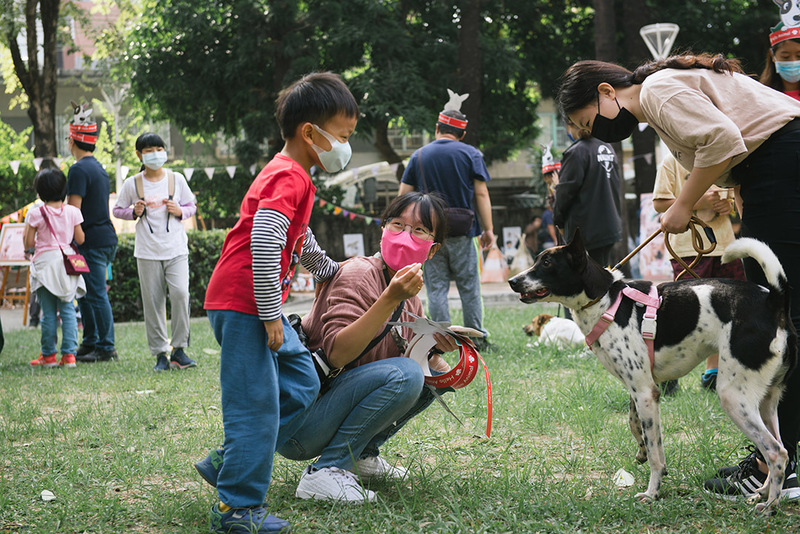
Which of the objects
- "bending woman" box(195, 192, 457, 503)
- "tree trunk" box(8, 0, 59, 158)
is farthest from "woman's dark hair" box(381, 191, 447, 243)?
"tree trunk" box(8, 0, 59, 158)

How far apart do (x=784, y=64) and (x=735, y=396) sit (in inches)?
81.8

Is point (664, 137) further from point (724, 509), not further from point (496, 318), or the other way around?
point (496, 318)

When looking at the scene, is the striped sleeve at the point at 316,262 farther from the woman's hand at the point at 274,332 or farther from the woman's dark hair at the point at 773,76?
the woman's dark hair at the point at 773,76

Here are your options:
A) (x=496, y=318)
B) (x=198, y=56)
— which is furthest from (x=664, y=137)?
(x=198, y=56)

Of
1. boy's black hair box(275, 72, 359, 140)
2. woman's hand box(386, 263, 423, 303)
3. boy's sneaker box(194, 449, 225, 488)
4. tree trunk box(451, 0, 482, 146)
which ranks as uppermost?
tree trunk box(451, 0, 482, 146)

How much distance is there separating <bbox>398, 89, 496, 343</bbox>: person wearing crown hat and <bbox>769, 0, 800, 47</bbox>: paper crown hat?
3040 millimetres

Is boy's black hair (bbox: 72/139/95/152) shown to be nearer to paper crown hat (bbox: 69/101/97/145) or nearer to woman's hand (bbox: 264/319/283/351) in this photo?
paper crown hat (bbox: 69/101/97/145)

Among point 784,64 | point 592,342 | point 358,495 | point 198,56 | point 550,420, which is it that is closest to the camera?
point 358,495

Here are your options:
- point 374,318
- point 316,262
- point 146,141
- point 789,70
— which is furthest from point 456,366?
point 146,141

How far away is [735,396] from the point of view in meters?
2.86

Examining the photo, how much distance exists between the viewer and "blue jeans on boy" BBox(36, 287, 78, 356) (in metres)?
7.09

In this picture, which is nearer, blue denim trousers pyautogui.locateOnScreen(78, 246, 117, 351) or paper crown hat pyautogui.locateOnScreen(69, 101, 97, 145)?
paper crown hat pyautogui.locateOnScreen(69, 101, 97, 145)

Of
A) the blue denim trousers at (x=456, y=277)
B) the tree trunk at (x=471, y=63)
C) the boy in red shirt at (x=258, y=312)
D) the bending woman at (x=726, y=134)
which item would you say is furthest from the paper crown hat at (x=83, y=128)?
the tree trunk at (x=471, y=63)

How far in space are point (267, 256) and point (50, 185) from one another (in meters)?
5.48
